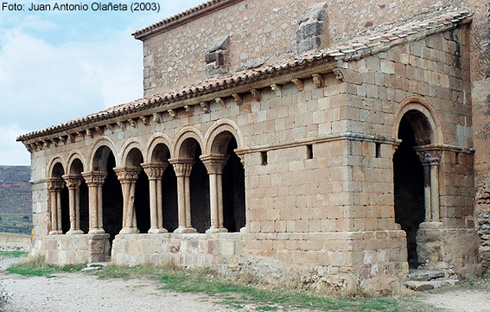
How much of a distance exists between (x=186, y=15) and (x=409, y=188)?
28.7 ft

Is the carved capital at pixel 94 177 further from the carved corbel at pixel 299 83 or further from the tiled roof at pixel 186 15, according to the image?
the carved corbel at pixel 299 83

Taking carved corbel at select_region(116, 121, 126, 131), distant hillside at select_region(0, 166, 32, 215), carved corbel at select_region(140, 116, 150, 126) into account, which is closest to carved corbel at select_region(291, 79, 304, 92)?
carved corbel at select_region(140, 116, 150, 126)

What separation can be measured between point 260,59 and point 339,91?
666cm

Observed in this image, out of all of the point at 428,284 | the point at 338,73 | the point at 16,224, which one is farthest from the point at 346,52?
the point at 16,224

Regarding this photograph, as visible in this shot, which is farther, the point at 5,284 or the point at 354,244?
the point at 5,284

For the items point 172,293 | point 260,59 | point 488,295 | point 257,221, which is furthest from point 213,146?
point 488,295

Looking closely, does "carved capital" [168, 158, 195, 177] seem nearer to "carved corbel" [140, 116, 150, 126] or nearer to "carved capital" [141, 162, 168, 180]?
"carved capital" [141, 162, 168, 180]

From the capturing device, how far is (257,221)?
40.3 ft

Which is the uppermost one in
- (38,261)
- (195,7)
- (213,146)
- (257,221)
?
(195,7)

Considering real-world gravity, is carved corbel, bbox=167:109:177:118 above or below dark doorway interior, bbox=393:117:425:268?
above

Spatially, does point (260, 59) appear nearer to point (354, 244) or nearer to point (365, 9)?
point (365, 9)

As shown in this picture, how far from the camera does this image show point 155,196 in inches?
603

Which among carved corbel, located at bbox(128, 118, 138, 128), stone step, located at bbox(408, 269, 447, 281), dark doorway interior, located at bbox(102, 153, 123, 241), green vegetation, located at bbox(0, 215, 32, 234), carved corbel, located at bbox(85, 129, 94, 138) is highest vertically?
carved corbel, located at bbox(128, 118, 138, 128)

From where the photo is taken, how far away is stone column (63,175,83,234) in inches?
691
